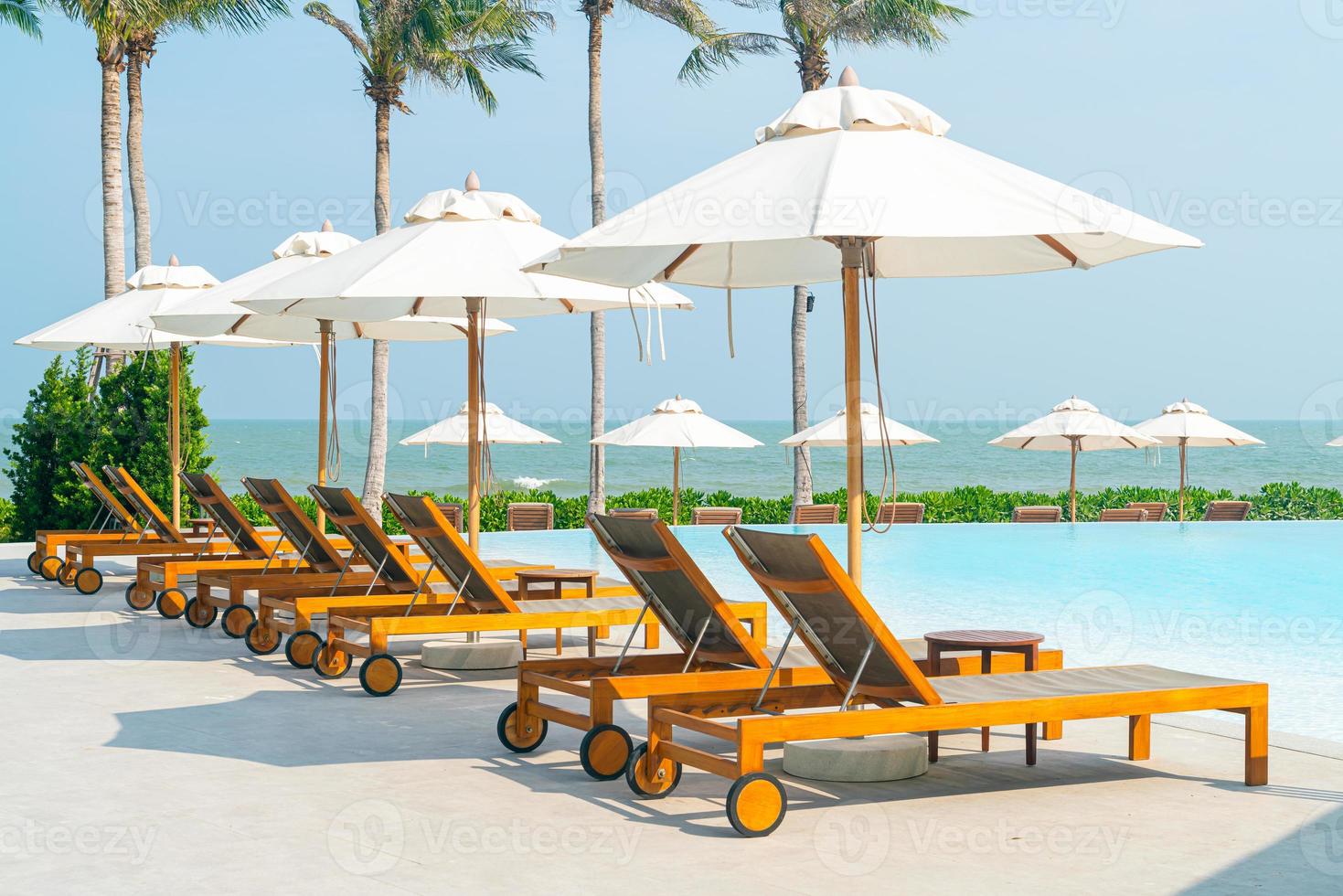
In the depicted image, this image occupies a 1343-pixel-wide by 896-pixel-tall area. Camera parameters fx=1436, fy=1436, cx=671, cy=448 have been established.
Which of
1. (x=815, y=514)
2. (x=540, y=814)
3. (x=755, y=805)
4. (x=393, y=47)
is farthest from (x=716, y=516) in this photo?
(x=755, y=805)

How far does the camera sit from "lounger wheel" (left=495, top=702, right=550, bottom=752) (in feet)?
19.1

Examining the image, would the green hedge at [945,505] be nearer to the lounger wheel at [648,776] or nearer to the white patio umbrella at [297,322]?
the white patio umbrella at [297,322]

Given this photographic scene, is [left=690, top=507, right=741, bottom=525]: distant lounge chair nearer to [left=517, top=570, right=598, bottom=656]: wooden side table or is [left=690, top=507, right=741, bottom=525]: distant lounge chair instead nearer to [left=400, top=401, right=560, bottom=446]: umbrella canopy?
[left=400, top=401, right=560, bottom=446]: umbrella canopy

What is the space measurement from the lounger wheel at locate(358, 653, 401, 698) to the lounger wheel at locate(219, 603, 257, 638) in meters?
2.22

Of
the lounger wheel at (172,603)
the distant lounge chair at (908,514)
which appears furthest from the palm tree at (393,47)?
the lounger wheel at (172,603)

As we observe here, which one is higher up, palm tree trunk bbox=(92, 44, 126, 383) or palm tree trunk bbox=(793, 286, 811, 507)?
palm tree trunk bbox=(92, 44, 126, 383)

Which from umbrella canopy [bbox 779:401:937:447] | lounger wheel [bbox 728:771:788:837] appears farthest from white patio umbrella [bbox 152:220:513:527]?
umbrella canopy [bbox 779:401:937:447]

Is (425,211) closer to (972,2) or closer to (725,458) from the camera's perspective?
(972,2)

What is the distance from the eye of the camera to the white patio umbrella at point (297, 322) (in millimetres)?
9516

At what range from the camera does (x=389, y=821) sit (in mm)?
4652

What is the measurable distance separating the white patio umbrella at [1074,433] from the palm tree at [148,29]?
13324mm

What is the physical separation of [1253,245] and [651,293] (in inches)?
2897

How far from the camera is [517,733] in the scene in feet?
19.1

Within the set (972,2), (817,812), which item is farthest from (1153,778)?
(972,2)
